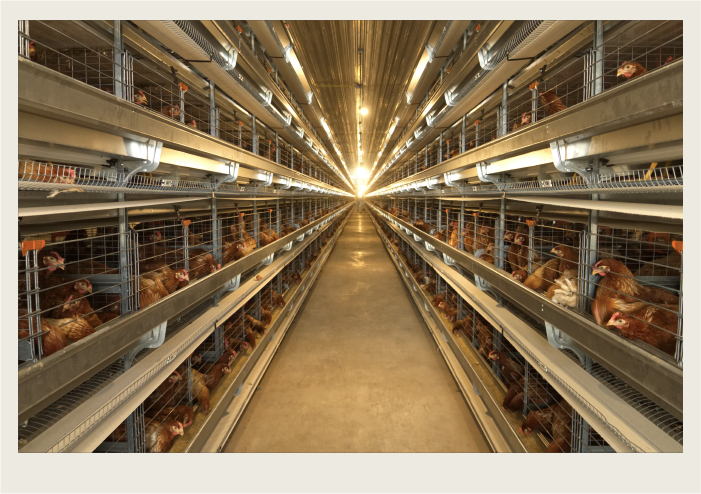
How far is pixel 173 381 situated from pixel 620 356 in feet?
7.33

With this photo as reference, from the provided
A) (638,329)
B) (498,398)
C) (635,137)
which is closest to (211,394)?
(498,398)

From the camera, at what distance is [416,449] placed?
235cm

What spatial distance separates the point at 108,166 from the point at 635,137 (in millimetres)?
2164

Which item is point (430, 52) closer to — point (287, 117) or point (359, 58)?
point (359, 58)

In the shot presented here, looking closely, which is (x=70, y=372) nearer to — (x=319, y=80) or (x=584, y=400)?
(x=584, y=400)

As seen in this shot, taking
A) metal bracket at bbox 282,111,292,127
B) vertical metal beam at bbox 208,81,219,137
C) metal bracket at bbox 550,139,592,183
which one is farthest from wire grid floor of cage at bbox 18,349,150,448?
metal bracket at bbox 282,111,292,127

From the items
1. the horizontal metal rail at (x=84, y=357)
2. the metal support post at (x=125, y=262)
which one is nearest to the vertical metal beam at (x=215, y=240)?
the horizontal metal rail at (x=84, y=357)

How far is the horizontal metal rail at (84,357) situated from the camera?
922mm

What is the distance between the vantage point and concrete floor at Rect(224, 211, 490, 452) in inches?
95.9

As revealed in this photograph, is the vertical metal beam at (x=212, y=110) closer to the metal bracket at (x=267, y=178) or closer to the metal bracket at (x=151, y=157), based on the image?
the metal bracket at (x=151, y=157)

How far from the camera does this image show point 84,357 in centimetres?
111

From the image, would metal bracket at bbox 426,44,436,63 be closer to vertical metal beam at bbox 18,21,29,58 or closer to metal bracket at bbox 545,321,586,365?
metal bracket at bbox 545,321,586,365

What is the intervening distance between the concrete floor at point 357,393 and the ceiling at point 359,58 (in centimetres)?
333

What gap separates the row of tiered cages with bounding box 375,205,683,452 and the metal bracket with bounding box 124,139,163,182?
1.80 metres
